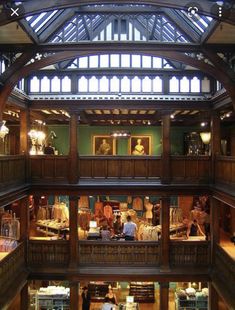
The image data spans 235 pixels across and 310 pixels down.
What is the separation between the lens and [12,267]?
49.6ft

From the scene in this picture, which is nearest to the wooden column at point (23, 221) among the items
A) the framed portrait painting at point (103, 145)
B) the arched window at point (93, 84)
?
the arched window at point (93, 84)

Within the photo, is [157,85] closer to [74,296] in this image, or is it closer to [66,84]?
[66,84]

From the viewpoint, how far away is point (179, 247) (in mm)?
17547

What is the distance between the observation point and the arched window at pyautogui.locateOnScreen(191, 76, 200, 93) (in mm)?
18078

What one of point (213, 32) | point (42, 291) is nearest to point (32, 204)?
point (42, 291)

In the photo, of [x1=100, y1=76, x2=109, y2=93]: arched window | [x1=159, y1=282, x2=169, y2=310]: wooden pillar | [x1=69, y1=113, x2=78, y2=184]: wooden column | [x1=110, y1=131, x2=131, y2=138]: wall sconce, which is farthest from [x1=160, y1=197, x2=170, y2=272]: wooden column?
[x1=110, y1=131, x2=131, y2=138]: wall sconce

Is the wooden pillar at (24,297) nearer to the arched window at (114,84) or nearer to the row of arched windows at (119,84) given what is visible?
the row of arched windows at (119,84)

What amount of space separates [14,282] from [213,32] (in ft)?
34.2

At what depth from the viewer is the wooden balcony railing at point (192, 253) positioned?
17.5 m

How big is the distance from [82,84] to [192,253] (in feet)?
26.9

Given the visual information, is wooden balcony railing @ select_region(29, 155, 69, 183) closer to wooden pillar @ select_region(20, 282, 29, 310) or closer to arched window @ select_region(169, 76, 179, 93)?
wooden pillar @ select_region(20, 282, 29, 310)

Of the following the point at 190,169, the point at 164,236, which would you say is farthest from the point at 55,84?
the point at 164,236

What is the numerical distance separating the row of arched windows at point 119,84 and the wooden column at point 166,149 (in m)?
1.37

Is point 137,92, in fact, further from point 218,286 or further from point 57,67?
point 218,286
